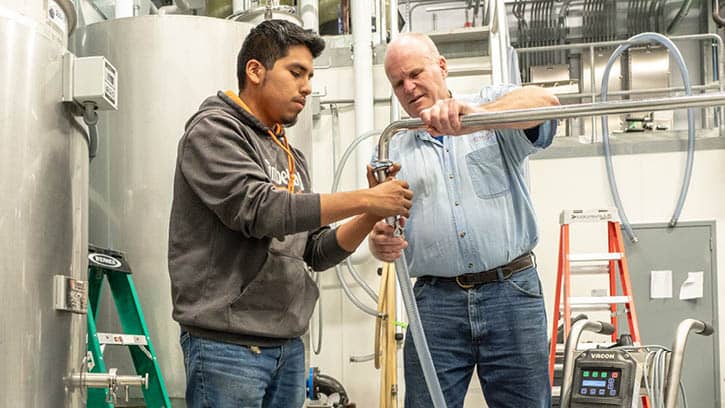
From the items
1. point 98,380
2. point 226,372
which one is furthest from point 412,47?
point 98,380

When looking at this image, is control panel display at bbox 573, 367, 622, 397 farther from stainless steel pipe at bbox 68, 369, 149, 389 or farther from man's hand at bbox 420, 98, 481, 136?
stainless steel pipe at bbox 68, 369, 149, 389

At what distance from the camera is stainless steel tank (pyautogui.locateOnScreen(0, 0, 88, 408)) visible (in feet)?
5.27

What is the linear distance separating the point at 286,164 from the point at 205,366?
0.49 m

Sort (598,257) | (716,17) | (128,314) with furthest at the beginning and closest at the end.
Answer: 1. (716,17)
2. (598,257)
3. (128,314)

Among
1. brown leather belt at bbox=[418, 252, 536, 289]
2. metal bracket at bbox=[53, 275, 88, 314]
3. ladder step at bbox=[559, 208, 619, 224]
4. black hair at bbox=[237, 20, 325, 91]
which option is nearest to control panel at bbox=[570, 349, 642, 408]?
brown leather belt at bbox=[418, 252, 536, 289]

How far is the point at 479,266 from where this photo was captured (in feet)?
5.98

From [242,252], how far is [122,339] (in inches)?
45.9

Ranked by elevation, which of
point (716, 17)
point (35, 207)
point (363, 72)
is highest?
point (716, 17)

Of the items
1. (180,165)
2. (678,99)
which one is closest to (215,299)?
(180,165)

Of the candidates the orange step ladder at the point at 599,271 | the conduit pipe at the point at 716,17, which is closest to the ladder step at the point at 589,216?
the orange step ladder at the point at 599,271

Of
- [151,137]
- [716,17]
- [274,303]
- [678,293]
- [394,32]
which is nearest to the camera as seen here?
[274,303]

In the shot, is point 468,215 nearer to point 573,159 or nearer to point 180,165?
point 180,165

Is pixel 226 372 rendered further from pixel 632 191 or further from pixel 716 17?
pixel 716 17

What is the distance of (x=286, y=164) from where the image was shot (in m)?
1.74
